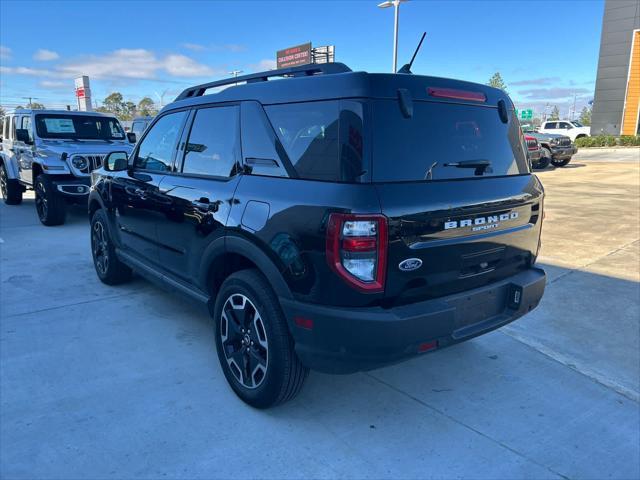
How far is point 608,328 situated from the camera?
3.99m

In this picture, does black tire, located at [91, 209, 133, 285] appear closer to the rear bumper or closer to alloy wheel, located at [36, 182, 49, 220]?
the rear bumper

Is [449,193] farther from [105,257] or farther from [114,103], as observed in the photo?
[114,103]

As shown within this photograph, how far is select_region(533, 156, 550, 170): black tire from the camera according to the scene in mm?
19263

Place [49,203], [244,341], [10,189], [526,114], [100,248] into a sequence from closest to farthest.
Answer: [244,341] < [100,248] < [49,203] < [10,189] < [526,114]

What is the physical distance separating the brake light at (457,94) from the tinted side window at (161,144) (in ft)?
6.43

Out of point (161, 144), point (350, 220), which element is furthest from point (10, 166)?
point (350, 220)

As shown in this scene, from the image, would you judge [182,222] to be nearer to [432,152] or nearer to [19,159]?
[432,152]

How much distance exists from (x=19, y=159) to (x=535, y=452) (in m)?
10.2

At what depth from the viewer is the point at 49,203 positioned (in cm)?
792

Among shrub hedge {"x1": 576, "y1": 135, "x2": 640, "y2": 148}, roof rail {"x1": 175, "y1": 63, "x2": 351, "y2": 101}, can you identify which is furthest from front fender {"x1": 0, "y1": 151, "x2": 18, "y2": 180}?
shrub hedge {"x1": 576, "y1": 135, "x2": 640, "y2": 148}

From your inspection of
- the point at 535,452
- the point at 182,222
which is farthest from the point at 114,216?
the point at 535,452

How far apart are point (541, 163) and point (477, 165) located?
19160 mm

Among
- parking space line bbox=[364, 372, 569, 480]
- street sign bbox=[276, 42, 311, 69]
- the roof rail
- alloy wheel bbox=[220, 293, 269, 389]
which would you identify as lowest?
parking space line bbox=[364, 372, 569, 480]

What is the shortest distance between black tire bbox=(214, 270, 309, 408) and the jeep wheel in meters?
19.2
